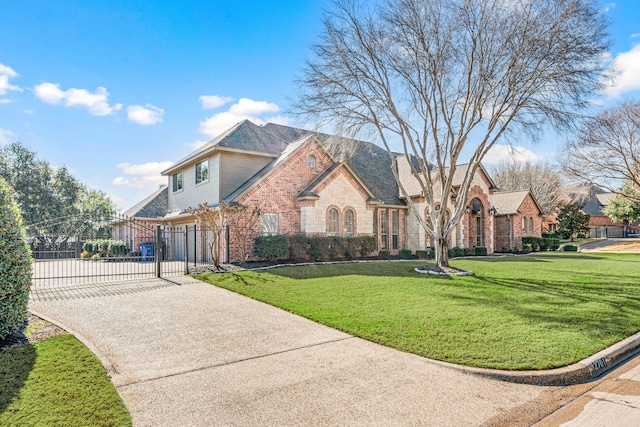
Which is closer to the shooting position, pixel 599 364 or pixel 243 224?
pixel 599 364

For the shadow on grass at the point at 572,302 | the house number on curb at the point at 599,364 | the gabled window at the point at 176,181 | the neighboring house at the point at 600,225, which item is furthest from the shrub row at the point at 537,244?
the house number on curb at the point at 599,364

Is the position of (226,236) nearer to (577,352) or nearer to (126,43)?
(126,43)

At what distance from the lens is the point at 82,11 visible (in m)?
10.7

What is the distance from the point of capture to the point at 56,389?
14.6 feet

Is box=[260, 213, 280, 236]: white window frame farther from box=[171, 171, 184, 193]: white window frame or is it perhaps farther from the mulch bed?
the mulch bed

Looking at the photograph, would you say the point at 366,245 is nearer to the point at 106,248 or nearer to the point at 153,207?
the point at 153,207

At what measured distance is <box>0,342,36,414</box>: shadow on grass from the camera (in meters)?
4.29

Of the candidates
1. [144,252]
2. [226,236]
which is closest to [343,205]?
[226,236]

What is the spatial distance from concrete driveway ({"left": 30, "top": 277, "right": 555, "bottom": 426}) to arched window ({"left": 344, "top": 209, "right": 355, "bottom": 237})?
12.7 meters

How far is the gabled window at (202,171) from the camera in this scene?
20.7 meters

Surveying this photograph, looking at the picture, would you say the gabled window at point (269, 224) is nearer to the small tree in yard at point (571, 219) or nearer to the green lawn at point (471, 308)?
the green lawn at point (471, 308)

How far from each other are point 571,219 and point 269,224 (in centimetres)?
3724

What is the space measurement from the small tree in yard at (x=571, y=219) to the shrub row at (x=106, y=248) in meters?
42.4

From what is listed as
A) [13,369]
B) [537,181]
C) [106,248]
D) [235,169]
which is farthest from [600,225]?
[13,369]
